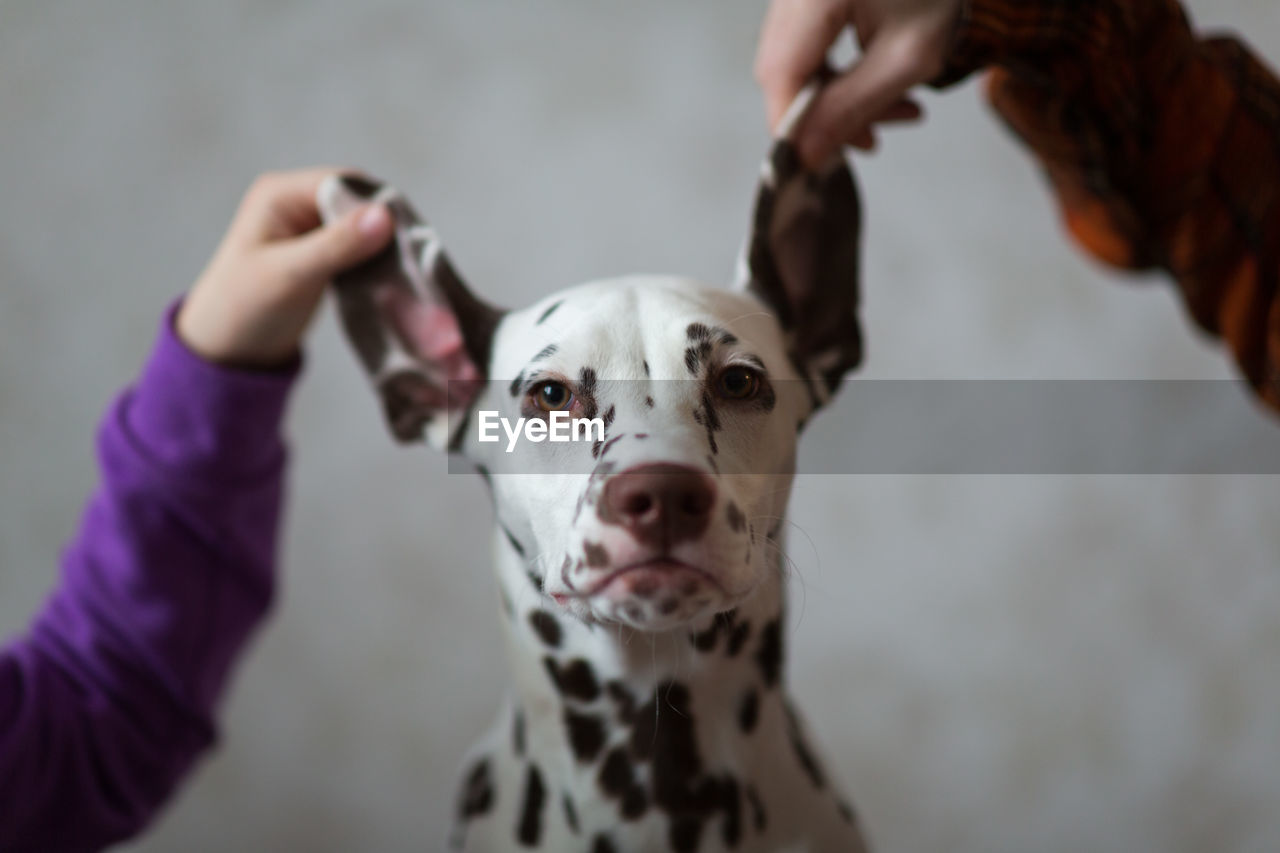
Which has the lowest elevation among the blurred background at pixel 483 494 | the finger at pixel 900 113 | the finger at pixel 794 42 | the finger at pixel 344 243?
the blurred background at pixel 483 494

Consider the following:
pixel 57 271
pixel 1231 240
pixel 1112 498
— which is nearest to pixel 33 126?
pixel 57 271

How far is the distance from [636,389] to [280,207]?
0.43m

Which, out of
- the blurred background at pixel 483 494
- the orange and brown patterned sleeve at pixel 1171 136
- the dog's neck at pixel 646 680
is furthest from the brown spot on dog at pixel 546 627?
the blurred background at pixel 483 494

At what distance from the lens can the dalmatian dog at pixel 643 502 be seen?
61cm

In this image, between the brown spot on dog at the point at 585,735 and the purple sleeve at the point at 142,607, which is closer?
the brown spot on dog at the point at 585,735

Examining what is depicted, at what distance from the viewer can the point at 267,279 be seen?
2.77 ft

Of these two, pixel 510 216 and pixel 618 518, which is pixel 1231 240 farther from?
pixel 510 216

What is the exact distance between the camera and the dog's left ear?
0.80m

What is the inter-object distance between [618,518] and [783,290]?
33 cm

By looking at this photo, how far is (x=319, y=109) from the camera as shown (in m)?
1.58

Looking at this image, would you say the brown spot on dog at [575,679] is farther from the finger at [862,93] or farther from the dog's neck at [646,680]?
the finger at [862,93]

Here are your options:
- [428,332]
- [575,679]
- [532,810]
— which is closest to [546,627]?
[575,679]

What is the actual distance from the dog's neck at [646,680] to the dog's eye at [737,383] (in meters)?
0.14

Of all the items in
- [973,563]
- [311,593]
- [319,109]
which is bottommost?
[973,563]
